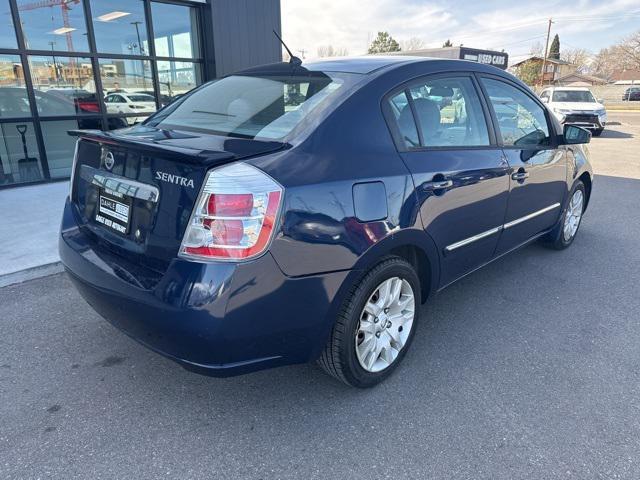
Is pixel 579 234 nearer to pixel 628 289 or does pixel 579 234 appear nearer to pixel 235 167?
pixel 628 289

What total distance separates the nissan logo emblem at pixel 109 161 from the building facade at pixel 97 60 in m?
5.68

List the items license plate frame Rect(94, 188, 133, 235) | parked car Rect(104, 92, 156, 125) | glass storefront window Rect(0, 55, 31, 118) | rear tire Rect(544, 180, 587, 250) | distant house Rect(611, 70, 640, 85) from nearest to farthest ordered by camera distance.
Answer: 1. license plate frame Rect(94, 188, 133, 235)
2. rear tire Rect(544, 180, 587, 250)
3. glass storefront window Rect(0, 55, 31, 118)
4. parked car Rect(104, 92, 156, 125)
5. distant house Rect(611, 70, 640, 85)

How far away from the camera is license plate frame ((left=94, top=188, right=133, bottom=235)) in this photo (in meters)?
2.17

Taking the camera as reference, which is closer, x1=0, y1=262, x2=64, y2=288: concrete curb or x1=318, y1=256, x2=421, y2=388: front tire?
x1=318, y1=256, x2=421, y2=388: front tire

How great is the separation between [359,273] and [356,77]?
1.05m

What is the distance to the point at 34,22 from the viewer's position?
22.6 feet

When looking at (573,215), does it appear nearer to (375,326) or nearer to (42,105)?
(375,326)

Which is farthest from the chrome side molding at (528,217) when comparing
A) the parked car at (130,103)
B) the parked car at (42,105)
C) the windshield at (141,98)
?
the windshield at (141,98)

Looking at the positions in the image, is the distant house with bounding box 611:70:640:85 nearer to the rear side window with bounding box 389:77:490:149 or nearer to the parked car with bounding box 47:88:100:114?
the parked car with bounding box 47:88:100:114

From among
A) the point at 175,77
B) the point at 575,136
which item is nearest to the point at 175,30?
the point at 175,77

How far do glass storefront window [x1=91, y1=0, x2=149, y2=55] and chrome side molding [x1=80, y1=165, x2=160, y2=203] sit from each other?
6.21m

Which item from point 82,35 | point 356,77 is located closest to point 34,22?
point 82,35

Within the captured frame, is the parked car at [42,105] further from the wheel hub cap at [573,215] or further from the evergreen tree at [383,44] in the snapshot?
the evergreen tree at [383,44]

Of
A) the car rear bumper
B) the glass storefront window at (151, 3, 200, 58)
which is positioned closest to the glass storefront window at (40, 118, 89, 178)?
the glass storefront window at (151, 3, 200, 58)
